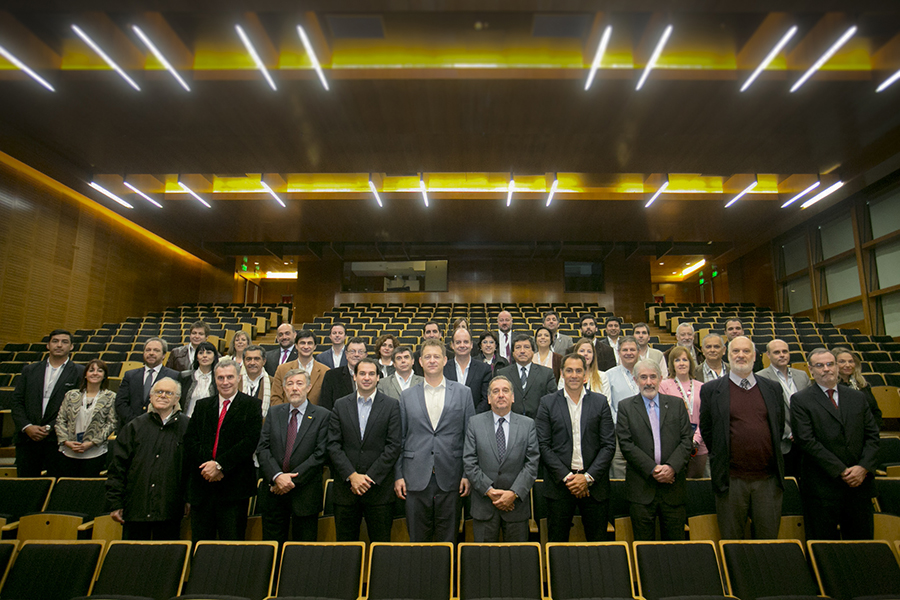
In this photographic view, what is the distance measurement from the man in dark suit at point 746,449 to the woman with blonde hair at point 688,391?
0.99ft

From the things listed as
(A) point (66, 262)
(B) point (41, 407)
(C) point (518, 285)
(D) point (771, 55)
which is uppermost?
(D) point (771, 55)

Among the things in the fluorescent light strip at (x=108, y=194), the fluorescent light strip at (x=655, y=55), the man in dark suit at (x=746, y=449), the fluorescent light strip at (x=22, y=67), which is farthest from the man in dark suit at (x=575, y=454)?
the fluorescent light strip at (x=108, y=194)

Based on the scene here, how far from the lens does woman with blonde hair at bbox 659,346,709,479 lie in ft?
8.95

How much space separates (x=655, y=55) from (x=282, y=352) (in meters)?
4.11

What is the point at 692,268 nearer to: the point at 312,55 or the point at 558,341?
the point at 558,341

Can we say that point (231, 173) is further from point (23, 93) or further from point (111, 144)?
point (23, 93)

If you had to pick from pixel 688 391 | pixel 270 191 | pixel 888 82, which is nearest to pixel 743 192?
pixel 888 82

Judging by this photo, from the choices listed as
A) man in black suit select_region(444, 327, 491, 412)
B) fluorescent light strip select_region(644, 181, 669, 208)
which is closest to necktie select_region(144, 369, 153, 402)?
man in black suit select_region(444, 327, 491, 412)

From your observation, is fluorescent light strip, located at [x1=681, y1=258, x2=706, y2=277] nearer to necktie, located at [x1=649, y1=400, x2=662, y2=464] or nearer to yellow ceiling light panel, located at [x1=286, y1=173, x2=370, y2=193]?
yellow ceiling light panel, located at [x1=286, y1=173, x2=370, y2=193]

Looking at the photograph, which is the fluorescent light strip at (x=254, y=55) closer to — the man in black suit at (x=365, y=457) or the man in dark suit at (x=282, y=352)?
the man in dark suit at (x=282, y=352)

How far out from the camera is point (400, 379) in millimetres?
2984

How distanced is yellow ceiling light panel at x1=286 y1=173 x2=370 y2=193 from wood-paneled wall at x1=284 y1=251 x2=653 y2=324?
4.54m

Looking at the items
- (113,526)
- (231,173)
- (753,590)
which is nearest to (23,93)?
(231,173)

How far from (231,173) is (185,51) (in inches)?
95.3
